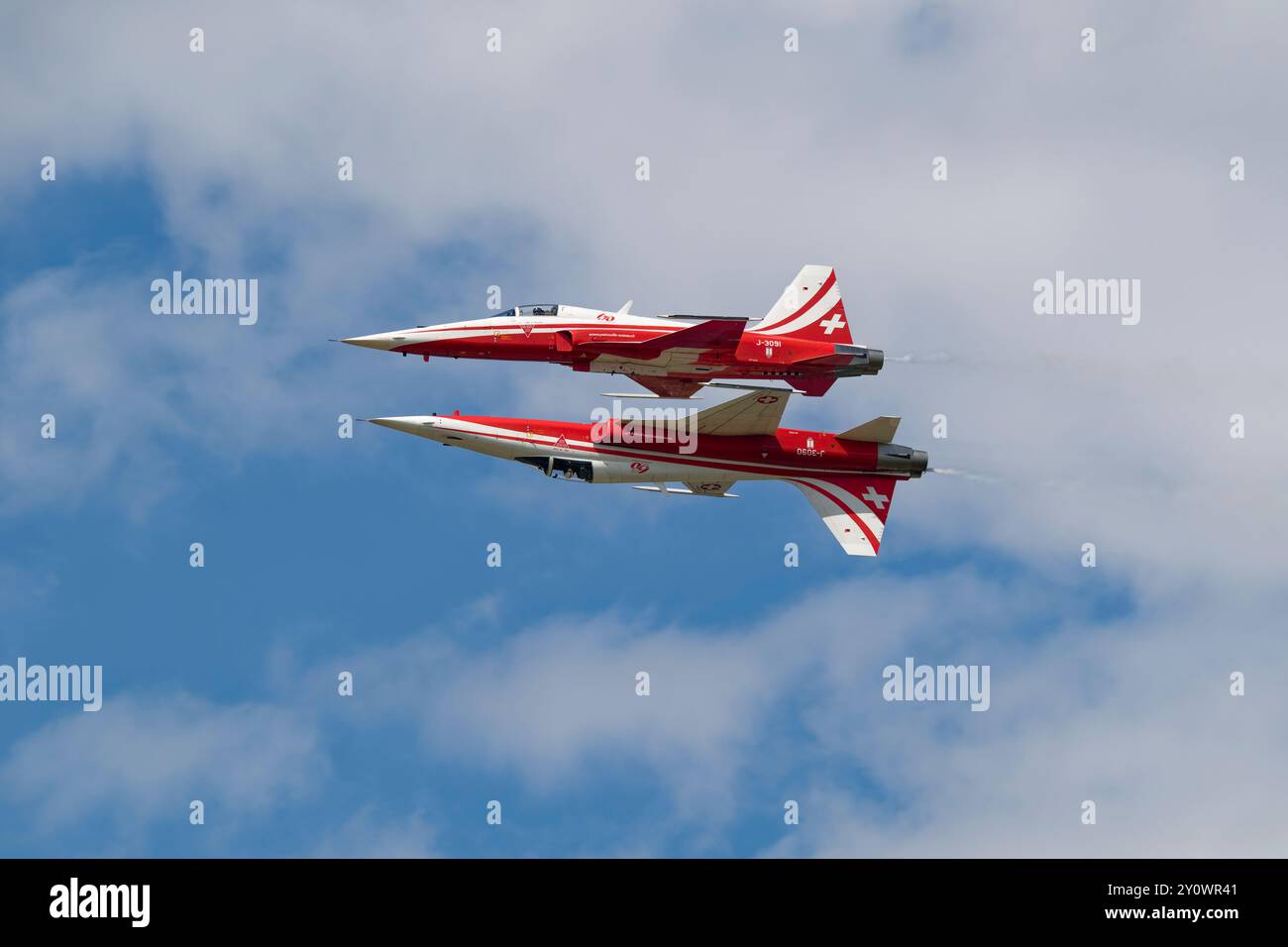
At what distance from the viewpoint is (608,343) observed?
71500 millimetres

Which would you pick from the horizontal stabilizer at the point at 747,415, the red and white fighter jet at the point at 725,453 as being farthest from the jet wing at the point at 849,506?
the horizontal stabilizer at the point at 747,415

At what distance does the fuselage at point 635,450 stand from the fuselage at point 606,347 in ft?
7.14

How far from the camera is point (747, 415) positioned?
71.8 m

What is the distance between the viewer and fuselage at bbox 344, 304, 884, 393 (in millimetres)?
70938

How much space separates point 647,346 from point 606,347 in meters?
1.40

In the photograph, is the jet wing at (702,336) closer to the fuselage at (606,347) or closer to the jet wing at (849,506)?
the fuselage at (606,347)

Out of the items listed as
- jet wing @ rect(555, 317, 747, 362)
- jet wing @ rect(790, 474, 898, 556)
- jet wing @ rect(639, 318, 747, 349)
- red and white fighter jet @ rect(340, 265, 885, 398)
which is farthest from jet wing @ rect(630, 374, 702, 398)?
jet wing @ rect(790, 474, 898, 556)

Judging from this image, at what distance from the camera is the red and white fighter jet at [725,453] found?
71.6m

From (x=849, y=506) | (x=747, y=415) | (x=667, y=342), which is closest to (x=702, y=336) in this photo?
(x=667, y=342)

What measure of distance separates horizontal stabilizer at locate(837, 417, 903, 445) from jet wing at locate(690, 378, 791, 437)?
8.88 ft

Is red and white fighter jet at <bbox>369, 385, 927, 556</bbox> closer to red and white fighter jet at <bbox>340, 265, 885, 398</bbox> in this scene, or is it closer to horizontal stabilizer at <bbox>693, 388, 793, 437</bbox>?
horizontal stabilizer at <bbox>693, 388, 793, 437</bbox>
